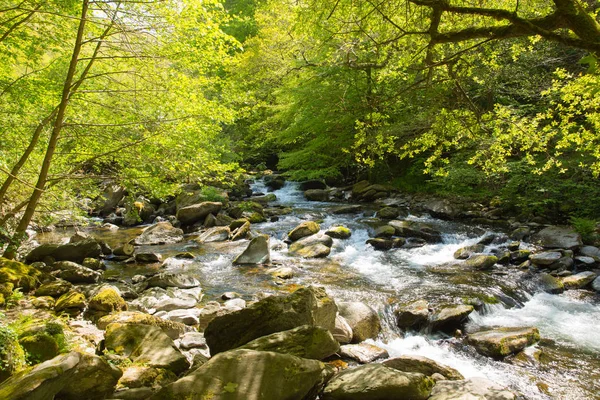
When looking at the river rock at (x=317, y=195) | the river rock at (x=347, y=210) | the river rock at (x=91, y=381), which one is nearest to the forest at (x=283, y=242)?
Answer: the river rock at (x=91, y=381)

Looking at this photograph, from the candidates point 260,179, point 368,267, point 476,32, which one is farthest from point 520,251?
point 260,179

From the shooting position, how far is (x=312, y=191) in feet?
64.3

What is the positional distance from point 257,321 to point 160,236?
9.12m

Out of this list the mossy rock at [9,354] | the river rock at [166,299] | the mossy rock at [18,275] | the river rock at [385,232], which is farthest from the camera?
the river rock at [385,232]

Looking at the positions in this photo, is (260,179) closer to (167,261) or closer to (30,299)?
(167,261)

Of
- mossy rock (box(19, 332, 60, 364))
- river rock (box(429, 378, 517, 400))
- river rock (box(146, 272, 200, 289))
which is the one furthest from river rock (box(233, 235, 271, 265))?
river rock (box(429, 378, 517, 400))

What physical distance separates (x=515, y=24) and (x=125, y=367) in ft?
17.9

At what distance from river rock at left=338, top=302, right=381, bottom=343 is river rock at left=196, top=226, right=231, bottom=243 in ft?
23.4

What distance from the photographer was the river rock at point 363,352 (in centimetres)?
546

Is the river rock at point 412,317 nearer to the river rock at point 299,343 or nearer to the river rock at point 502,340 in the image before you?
the river rock at point 502,340

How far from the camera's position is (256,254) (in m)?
10.6

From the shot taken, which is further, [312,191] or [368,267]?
[312,191]

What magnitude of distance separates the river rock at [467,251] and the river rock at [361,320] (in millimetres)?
4691

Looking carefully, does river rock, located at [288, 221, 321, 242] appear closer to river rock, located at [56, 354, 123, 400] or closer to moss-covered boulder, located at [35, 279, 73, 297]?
moss-covered boulder, located at [35, 279, 73, 297]
